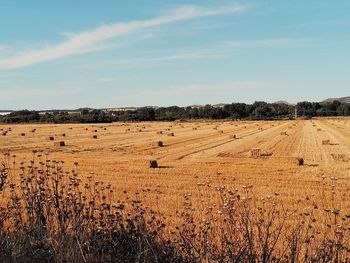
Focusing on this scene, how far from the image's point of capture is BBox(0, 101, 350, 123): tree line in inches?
4663

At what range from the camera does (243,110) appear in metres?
164

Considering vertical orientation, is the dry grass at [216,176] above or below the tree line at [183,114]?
below

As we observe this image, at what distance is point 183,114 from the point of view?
497 ft

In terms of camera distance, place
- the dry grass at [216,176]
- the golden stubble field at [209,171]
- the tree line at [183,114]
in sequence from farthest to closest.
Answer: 1. the tree line at [183,114]
2. the golden stubble field at [209,171]
3. the dry grass at [216,176]

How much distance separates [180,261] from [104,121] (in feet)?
366

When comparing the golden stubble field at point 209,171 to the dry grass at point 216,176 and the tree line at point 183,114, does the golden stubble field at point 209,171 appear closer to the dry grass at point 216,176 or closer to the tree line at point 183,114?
the dry grass at point 216,176

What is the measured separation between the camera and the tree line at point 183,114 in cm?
11844

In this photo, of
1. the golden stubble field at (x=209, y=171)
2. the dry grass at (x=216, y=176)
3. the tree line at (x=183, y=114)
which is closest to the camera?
the dry grass at (x=216, y=176)

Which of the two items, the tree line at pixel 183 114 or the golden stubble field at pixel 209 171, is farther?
the tree line at pixel 183 114

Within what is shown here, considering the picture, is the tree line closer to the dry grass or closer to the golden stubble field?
the golden stubble field

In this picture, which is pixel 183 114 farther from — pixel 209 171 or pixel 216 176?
pixel 216 176

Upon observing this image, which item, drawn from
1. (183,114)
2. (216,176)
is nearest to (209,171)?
(216,176)

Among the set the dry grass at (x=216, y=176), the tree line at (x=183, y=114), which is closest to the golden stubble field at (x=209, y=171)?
the dry grass at (x=216, y=176)

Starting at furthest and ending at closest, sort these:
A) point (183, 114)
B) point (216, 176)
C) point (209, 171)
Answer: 1. point (183, 114)
2. point (209, 171)
3. point (216, 176)
